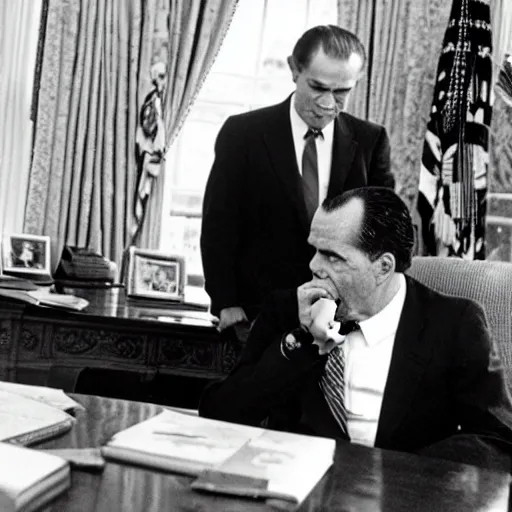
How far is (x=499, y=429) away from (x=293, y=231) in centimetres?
115

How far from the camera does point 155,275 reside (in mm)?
3680

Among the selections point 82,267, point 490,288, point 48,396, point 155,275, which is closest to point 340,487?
point 48,396

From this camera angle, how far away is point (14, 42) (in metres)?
5.40

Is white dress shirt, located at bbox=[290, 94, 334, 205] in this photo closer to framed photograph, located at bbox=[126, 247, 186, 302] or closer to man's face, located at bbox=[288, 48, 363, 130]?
man's face, located at bbox=[288, 48, 363, 130]

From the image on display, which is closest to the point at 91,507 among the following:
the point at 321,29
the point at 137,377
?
the point at 321,29

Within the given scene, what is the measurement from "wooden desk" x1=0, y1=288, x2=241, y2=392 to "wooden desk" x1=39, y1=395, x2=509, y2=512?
4.30 ft

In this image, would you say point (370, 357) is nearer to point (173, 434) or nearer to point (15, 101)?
point (173, 434)

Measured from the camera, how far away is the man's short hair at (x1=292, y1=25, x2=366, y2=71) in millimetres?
2826

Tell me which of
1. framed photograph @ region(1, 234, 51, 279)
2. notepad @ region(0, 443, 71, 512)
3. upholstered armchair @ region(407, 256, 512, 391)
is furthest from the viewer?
framed photograph @ region(1, 234, 51, 279)

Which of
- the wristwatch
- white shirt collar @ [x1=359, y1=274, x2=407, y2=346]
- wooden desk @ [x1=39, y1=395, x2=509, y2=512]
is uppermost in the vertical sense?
white shirt collar @ [x1=359, y1=274, x2=407, y2=346]

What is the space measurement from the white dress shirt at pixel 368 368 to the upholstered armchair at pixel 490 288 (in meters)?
0.26

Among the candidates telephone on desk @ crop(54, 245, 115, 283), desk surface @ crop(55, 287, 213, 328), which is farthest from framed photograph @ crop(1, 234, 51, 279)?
desk surface @ crop(55, 287, 213, 328)

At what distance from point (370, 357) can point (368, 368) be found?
0.03 meters

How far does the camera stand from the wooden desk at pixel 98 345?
9.84 feet
